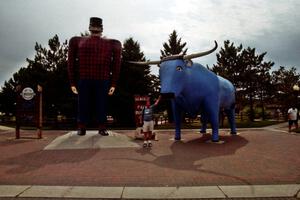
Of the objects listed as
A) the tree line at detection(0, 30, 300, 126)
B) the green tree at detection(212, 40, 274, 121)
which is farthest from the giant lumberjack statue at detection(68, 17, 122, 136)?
the green tree at detection(212, 40, 274, 121)

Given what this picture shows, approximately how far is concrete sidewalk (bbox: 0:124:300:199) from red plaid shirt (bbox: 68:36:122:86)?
3580mm

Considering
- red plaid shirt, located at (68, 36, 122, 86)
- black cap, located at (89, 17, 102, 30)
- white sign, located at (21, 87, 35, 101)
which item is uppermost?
black cap, located at (89, 17, 102, 30)

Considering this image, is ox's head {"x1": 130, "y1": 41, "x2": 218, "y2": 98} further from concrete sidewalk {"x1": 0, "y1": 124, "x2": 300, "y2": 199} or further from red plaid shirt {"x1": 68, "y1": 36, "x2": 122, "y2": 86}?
red plaid shirt {"x1": 68, "y1": 36, "x2": 122, "y2": 86}

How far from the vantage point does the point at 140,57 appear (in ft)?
103

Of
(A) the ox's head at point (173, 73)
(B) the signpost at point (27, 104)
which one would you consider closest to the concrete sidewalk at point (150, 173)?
(A) the ox's head at point (173, 73)

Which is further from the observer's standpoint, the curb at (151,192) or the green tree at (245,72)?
the green tree at (245,72)

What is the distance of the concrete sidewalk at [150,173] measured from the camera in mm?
5707

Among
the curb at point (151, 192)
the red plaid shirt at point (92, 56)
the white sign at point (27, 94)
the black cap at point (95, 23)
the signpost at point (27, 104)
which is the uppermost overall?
the black cap at point (95, 23)

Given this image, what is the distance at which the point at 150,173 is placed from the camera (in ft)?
23.8

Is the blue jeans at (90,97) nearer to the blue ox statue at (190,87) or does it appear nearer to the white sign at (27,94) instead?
the blue ox statue at (190,87)

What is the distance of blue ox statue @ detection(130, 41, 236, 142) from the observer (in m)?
11.6

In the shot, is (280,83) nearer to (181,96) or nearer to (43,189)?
(181,96)

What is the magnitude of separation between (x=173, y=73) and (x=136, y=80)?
58.5ft

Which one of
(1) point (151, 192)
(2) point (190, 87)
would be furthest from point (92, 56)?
(1) point (151, 192)
